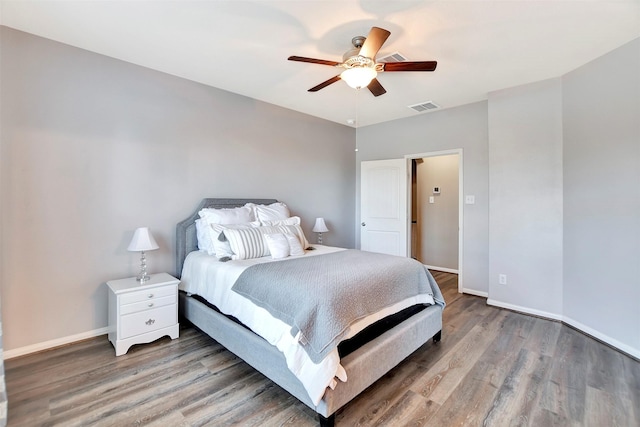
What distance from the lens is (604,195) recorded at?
2.73 metres

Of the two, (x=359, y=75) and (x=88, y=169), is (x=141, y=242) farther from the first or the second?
(x=359, y=75)

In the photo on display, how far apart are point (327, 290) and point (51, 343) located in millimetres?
2563

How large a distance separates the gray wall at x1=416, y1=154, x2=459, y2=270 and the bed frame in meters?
3.11

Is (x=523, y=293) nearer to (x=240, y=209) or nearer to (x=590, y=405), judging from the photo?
(x=590, y=405)

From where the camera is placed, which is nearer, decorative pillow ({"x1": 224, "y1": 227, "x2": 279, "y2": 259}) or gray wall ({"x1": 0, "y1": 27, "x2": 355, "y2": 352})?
gray wall ({"x1": 0, "y1": 27, "x2": 355, "y2": 352})

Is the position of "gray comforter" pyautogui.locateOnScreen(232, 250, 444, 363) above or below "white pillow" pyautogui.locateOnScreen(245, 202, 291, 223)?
below

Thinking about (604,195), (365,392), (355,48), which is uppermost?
(355,48)

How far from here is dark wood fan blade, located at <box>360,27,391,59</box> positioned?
191 cm

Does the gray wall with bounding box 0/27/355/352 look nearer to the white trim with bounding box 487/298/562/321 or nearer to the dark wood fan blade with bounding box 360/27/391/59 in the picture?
the dark wood fan blade with bounding box 360/27/391/59

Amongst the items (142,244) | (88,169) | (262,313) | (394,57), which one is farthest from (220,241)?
(394,57)

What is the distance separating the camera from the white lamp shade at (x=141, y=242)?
2649 mm

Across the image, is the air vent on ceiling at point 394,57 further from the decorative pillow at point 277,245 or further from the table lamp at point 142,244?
the table lamp at point 142,244

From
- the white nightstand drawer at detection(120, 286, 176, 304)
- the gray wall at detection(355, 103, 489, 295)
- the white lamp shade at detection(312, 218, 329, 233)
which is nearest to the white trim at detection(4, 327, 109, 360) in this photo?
the white nightstand drawer at detection(120, 286, 176, 304)

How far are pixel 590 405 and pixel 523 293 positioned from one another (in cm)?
174
